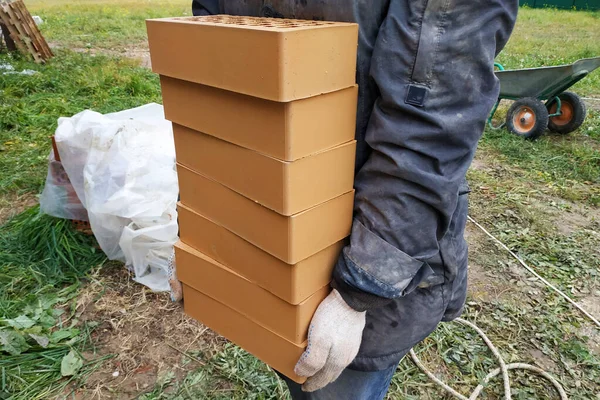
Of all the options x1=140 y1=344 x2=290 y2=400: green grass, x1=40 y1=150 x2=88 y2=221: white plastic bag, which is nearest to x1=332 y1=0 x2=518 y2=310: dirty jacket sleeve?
x1=140 y1=344 x2=290 y2=400: green grass

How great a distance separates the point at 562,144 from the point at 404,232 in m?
4.88

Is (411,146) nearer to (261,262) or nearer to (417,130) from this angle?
(417,130)

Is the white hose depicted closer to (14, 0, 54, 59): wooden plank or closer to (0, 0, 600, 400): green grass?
(0, 0, 600, 400): green grass

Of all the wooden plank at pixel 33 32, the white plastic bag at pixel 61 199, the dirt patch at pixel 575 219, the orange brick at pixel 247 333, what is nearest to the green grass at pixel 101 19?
the wooden plank at pixel 33 32

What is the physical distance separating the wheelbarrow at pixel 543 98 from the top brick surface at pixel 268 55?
4.37m

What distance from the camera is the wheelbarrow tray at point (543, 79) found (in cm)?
466

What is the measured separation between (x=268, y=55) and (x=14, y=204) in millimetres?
3552

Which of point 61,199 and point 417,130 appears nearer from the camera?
point 417,130

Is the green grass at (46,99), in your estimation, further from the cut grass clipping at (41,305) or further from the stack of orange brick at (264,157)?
the stack of orange brick at (264,157)

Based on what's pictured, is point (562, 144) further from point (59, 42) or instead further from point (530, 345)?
point (59, 42)

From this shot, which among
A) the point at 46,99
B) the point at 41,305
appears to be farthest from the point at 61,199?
the point at 46,99

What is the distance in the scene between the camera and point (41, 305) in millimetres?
2609

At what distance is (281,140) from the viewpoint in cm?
80

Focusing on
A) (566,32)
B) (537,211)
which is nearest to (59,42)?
(537,211)
